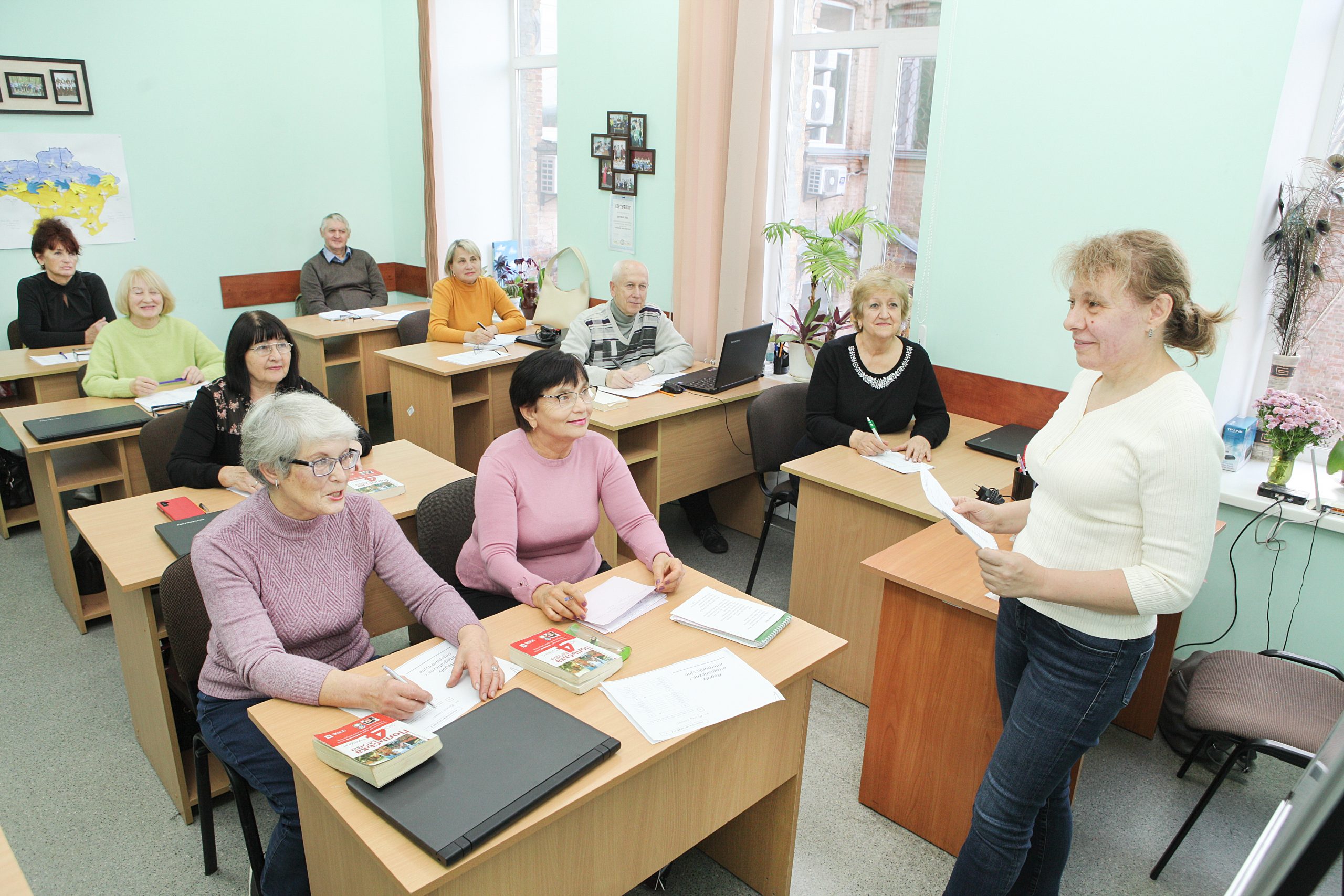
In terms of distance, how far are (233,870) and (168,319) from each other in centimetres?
263

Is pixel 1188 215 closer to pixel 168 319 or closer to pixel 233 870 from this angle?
pixel 233 870

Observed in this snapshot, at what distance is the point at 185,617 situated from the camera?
1.97 meters

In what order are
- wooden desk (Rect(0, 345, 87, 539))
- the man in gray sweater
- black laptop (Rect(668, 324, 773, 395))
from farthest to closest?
the man in gray sweater < wooden desk (Rect(0, 345, 87, 539)) < black laptop (Rect(668, 324, 773, 395))

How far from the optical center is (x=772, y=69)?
13.6ft

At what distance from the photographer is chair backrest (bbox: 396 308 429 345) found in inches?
201

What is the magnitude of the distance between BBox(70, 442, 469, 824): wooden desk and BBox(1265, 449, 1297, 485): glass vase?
276cm

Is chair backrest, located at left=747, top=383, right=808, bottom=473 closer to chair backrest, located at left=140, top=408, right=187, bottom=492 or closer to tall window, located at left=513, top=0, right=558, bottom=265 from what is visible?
chair backrest, located at left=140, top=408, right=187, bottom=492

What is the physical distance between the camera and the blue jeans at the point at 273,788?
1780 millimetres

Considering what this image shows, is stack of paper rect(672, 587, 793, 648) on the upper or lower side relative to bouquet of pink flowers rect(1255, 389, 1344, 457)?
lower

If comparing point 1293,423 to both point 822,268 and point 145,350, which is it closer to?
point 822,268

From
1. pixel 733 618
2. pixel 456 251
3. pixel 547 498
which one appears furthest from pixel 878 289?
pixel 456 251

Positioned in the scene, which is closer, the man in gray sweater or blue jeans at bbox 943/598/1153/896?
blue jeans at bbox 943/598/1153/896

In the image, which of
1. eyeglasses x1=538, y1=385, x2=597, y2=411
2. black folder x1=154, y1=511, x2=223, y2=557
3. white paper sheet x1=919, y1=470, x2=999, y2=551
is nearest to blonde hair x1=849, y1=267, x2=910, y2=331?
eyeglasses x1=538, y1=385, x2=597, y2=411

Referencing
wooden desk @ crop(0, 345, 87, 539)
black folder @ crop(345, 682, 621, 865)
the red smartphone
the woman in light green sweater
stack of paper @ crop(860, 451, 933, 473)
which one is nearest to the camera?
black folder @ crop(345, 682, 621, 865)
